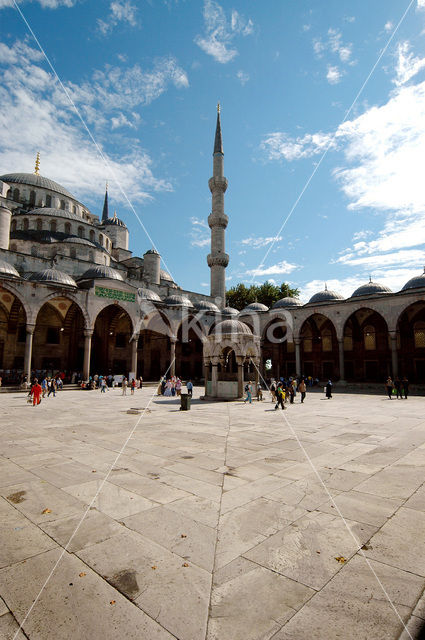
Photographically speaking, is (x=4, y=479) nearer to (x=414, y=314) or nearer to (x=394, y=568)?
(x=394, y=568)

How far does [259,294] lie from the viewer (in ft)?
174

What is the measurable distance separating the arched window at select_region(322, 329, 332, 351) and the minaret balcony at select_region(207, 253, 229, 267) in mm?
14455

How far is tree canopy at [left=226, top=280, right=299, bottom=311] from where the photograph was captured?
52188 mm

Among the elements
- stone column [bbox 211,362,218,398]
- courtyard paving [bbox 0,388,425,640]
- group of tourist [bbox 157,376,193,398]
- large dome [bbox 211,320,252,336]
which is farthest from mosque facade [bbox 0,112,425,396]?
courtyard paving [bbox 0,388,425,640]

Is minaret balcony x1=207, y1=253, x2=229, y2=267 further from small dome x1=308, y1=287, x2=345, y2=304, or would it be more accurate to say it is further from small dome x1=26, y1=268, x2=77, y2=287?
small dome x1=26, y1=268, x2=77, y2=287

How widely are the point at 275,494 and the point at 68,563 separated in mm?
2761

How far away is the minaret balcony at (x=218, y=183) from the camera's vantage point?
4144cm

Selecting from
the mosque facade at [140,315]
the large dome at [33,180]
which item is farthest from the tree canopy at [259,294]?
the large dome at [33,180]

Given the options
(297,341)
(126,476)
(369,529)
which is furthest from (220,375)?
(369,529)

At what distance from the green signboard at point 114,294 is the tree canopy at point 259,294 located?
24.3 m

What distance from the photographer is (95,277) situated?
30828 millimetres

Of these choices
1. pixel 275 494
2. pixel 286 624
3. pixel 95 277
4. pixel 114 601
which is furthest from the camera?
pixel 95 277

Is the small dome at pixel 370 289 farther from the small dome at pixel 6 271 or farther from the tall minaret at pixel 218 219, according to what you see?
the small dome at pixel 6 271

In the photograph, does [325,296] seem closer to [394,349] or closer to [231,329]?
[394,349]
